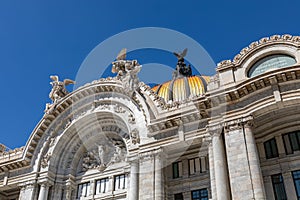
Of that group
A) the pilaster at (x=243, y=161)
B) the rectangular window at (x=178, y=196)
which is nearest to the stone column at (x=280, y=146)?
the pilaster at (x=243, y=161)

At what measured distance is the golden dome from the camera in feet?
127

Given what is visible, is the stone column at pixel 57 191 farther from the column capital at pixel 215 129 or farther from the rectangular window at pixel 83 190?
the column capital at pixel 215 129

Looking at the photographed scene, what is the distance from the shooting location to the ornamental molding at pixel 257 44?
79.9 ft

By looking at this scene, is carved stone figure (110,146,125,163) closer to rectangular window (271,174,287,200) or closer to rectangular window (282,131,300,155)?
rectangular window (271,174,287,200)

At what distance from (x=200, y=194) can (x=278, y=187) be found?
5.30 meters

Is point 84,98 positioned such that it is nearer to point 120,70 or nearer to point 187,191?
point 120,70

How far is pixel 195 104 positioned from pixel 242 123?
12.3ft

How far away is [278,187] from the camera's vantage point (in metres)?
23.6

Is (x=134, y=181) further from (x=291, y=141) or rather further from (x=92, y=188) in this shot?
(x=291, y=141)

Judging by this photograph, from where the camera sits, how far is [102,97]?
1271 inches

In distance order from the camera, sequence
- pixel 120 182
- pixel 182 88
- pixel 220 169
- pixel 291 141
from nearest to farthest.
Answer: pixel 220 169 → pixel 291 141 → pixel 120 182 → pixel 182 88

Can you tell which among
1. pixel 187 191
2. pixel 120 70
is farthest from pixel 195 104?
pixel 120 70

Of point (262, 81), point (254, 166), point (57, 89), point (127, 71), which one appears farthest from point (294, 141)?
point (57, 89)

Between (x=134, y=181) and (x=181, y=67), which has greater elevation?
(x=181, y=67)
